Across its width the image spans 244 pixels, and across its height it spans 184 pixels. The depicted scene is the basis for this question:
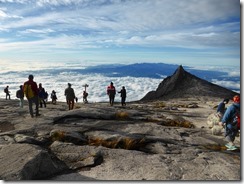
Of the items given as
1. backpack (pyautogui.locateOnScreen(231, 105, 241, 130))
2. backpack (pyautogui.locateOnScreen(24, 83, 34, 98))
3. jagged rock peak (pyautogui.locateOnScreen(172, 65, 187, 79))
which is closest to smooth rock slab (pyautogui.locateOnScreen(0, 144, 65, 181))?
backpack (pyautogui.locateOnScreen(231, 105, 241, 130))

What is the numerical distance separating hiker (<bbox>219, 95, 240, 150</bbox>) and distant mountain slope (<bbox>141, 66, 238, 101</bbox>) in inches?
1107

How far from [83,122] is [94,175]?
6.06 m

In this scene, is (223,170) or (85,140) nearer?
(223,170)

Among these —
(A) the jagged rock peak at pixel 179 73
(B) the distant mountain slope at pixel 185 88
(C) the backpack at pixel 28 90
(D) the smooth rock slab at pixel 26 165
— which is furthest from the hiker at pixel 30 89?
(A) the jagged rock peak at pixel 179 73

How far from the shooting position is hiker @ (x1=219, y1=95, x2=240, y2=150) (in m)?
9.38

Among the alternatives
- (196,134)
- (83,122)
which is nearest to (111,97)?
(83,122)

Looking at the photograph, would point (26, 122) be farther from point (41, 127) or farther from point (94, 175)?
point (94, 175)

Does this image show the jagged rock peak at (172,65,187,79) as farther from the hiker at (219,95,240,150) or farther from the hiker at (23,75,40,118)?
the hiker at (219,95,240,150)

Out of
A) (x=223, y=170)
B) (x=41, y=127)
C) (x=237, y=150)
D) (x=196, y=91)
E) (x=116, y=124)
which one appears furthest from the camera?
(x=196, y=91)

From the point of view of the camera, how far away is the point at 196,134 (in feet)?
40.2

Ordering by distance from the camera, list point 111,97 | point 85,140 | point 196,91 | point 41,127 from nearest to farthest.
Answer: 1. point 85,140
2. point 41,127
3. point 111,97
4. point 196,91

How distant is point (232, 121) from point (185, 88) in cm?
3262

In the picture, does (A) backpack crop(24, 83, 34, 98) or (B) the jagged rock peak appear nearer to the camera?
(A) backpack crop(24, 83, 34, 98)

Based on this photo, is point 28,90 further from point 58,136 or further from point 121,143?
point 121,143
